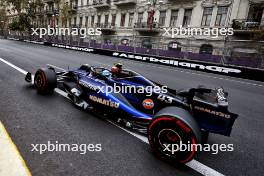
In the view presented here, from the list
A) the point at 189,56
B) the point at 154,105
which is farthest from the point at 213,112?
the point at 189,56

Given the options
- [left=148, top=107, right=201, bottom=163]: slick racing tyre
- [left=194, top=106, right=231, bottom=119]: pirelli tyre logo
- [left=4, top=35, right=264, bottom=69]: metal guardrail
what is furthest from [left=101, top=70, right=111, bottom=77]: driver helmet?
[left=4, top=35, right=264, bottom=69]: metal guardrail

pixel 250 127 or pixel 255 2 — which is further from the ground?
pixel 255 2

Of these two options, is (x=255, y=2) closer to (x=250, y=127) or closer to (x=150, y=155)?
(x=250, y=127)

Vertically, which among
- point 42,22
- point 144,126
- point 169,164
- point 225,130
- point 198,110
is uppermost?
point 42,22

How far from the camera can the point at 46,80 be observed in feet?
13.9

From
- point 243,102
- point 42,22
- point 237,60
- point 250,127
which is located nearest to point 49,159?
point 250,127

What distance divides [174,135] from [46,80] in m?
3.14

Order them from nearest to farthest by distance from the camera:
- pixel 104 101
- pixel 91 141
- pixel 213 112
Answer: pixel 213 112 < pixel 91 141 < pixel 104 101

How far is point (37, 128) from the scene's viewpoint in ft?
9.57

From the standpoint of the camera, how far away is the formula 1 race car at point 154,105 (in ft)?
7.55

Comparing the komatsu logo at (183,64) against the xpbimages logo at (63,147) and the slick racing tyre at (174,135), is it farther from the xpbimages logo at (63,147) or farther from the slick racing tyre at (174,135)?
the xpbimages logo at (63,147)

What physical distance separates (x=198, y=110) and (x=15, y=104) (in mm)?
3385

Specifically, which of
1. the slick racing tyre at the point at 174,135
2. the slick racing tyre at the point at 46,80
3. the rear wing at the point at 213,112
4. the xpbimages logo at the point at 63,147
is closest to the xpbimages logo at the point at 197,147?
the slick racing tyre at the point at 174,135

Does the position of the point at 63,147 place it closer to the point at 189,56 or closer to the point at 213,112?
the point at 213,112
